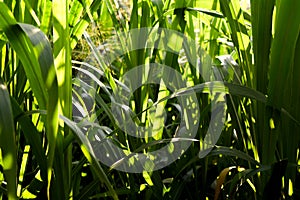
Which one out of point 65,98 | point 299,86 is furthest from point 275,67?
point 65,98

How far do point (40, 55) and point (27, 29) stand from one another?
42mm

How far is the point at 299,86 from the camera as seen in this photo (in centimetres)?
75

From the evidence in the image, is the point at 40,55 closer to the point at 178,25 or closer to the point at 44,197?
the point at 44,197

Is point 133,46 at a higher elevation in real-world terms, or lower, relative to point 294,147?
higher

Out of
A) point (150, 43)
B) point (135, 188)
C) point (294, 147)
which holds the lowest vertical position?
point (135, 188)

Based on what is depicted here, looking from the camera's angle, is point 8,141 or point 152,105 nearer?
point 8,141

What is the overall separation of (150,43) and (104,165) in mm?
269

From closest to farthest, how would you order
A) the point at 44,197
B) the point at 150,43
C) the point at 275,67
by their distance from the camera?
the point at 275,67, the point at 44,197, the point at 150,43

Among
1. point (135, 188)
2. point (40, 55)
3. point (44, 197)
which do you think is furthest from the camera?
point (135, 188)

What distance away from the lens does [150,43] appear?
1017 millimetres

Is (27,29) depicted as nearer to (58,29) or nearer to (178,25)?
(58,29)

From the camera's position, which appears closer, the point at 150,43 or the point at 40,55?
the point at 40,55

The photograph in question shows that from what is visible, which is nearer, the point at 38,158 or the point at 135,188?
the point at 38,158

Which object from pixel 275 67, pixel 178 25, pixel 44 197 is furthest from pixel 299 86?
pixel 44 197
